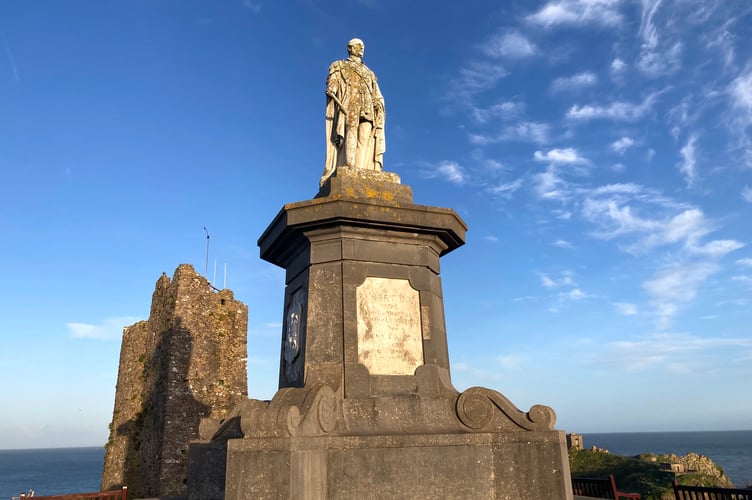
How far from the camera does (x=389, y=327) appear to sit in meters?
5.62

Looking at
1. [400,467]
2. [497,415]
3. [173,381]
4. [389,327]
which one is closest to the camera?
[400,467]

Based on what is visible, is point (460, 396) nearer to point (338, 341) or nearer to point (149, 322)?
point (338, 341)

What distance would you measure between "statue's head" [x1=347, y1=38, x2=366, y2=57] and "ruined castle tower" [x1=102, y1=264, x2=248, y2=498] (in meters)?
22.0

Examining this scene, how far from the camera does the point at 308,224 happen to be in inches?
226

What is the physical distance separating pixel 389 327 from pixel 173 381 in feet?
74.9

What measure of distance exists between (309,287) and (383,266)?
820 mm

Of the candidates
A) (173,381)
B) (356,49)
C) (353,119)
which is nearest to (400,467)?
(353,119)

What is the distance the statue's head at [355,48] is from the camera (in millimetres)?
7172

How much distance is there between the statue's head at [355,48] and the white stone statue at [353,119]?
Result: 250 millimetres

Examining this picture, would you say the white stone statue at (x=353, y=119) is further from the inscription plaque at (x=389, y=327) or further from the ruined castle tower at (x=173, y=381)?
the ruined castle tower at (x=173, y=381)

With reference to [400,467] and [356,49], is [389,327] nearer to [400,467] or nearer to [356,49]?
[400,467]

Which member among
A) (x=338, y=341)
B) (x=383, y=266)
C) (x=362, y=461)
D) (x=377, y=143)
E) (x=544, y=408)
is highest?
(x=377, y=143)

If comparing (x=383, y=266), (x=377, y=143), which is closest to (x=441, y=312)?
(x=383, y=266)

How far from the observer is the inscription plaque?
546cm
